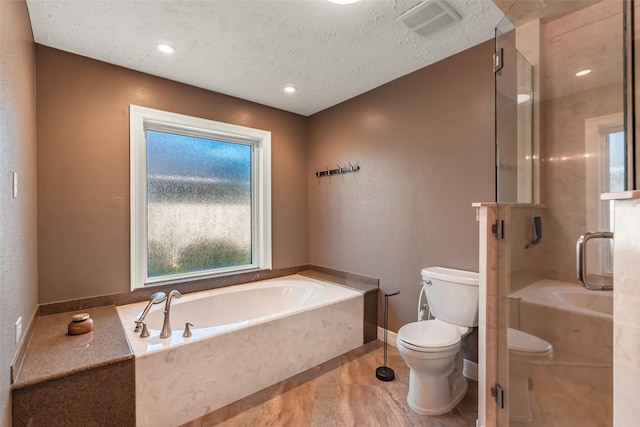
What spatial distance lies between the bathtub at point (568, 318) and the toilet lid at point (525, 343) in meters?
0.03

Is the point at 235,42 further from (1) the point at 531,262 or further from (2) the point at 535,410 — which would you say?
(2) the point at 535,410

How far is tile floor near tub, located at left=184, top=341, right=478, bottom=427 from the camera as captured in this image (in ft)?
5.74

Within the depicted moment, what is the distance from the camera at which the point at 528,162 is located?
66.1 inches

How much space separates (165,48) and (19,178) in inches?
50.9

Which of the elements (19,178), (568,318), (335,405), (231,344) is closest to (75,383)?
(231,344)

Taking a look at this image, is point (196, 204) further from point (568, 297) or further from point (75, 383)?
point (568, 297)

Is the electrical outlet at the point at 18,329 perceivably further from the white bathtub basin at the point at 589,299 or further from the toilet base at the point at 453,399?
the white bathtub basin at the point at 589,299

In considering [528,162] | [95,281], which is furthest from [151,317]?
[528,162]

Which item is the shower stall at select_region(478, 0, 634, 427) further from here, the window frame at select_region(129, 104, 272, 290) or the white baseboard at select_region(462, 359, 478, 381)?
the window frame at select_region(129, 104, 272, 290)

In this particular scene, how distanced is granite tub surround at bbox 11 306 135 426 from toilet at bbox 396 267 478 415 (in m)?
1.62

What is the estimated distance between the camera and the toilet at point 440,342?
1.78 meters

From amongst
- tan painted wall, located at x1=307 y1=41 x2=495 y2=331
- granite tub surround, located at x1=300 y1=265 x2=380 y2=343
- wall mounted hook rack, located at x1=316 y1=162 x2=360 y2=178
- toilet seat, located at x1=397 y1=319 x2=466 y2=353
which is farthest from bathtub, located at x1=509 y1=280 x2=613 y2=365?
wall mounted hook rack, located at x1=316 y1=162 x2=360 y2=178

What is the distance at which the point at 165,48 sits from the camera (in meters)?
2.15

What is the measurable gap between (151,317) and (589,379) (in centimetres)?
272
